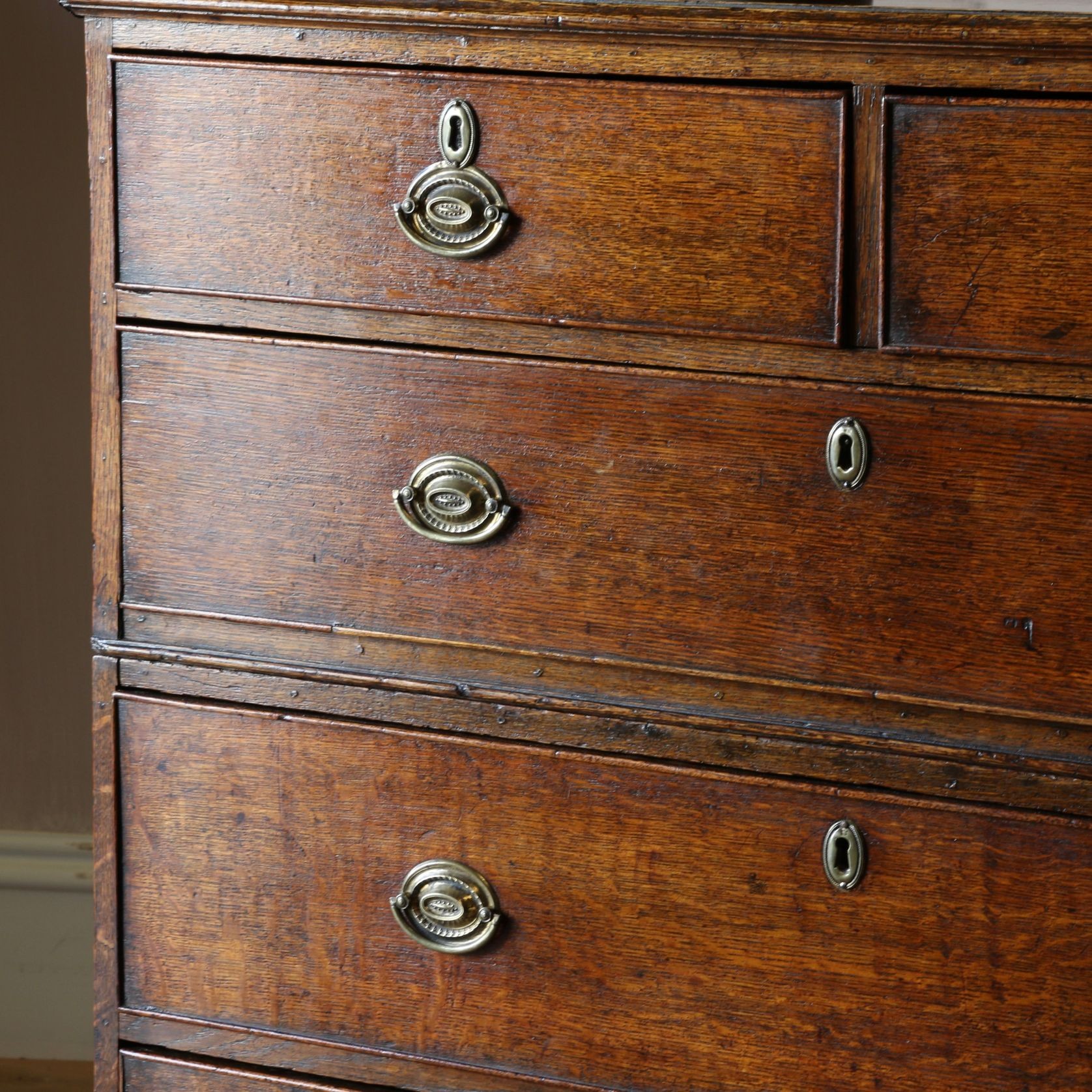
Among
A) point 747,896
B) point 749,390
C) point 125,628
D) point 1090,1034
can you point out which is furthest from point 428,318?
point 1090,1034

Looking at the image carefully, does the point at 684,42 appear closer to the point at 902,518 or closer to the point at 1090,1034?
the point at 902,518

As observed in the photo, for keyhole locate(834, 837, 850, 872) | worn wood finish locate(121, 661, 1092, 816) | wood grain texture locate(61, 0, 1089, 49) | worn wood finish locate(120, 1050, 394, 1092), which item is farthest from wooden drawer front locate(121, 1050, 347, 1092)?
wood grain texture locate(61, 0, 1089, 49)

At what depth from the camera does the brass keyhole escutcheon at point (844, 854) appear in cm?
95

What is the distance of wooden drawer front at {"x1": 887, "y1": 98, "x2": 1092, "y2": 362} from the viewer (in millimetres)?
859

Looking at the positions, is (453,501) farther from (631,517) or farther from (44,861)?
(44,861)

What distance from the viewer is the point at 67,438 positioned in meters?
1.74

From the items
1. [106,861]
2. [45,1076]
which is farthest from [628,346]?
[45,1076]

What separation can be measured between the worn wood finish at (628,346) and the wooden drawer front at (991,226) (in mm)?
14

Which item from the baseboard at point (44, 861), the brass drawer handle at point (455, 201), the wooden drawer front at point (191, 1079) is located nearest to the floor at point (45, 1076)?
the baseboard at point (44, 861)

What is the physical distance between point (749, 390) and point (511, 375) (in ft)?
0.53

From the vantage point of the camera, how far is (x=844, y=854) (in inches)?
37.5

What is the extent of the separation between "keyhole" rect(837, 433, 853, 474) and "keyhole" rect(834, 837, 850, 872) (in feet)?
0.81

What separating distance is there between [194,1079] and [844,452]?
27.0 inches

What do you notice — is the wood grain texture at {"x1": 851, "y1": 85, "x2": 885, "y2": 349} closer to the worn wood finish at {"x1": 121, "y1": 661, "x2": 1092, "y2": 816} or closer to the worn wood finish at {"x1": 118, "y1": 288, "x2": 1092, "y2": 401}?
the worn wood finish at {"x1": 118, "y1": 288, "x2": 1092, "y2": 401}
